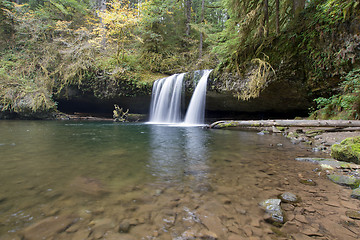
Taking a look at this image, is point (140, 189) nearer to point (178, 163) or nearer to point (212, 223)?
point (212, 223)

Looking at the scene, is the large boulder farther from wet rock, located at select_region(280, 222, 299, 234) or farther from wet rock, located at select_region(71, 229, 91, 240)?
wet rock, located at select_region(71, 229, 91, 240)

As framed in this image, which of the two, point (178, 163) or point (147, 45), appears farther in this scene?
point (147, 45)

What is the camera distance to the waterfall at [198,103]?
9524 mm

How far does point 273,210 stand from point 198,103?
8.72 m

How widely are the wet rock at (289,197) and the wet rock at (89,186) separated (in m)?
1.87

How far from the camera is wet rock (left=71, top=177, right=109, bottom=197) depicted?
1.90 m

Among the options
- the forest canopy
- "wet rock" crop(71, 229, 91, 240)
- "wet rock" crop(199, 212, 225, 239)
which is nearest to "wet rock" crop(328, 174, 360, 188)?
"wet rock" crop(199, 212, 225, 239)

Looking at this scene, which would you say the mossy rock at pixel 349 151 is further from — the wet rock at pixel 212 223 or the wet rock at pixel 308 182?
the wet rock at pixel 212 223

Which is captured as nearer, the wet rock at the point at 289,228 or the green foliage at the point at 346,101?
the wet rock at the point at 289,228

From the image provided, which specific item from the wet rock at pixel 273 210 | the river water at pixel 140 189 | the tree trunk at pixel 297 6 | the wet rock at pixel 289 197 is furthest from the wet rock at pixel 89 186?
the tree trunk at pixel 297 6

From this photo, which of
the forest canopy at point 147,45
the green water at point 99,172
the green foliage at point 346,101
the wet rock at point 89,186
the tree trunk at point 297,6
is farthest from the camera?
the tree trunk at point 297,6

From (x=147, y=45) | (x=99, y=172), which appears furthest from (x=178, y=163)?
(x=147, y=45)

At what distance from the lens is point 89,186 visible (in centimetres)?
205

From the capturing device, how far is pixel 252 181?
→ 2.28 metres
